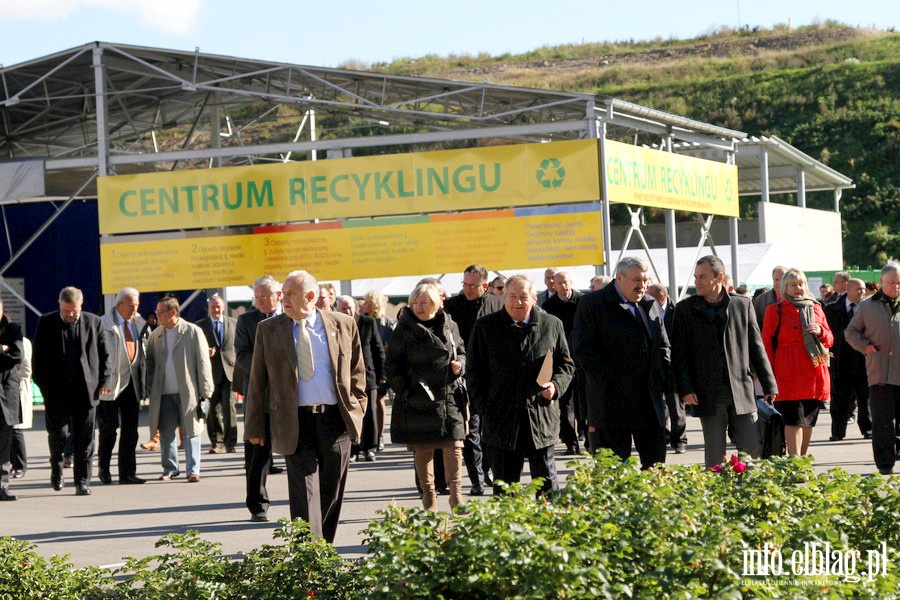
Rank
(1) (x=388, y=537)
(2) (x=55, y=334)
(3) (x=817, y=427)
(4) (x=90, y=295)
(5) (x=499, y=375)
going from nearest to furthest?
(1) (x=388, y=537), (5) (x=499, y=375), (2) (x=55, y=334), (3) (x=817, y=427), (4) (x=90, y=295)

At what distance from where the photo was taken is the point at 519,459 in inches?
349

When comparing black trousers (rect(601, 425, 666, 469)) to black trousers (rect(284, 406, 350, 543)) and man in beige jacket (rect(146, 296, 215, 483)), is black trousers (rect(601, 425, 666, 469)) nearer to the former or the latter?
black trousers (rect(284, 406, 350, 543))

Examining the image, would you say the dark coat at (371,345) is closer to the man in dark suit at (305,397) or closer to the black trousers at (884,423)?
the black trousers at (884,423)

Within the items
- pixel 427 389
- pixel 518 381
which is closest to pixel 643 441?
pixel 518 381

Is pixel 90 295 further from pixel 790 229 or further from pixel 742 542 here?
pixel 742 542

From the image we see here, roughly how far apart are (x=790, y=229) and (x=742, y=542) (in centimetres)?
3108

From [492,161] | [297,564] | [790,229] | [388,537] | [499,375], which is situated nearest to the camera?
[388,537]

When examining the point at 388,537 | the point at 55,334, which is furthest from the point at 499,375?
the point at 55,334

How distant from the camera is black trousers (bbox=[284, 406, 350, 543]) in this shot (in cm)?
823

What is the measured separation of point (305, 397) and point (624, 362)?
7.07 ft

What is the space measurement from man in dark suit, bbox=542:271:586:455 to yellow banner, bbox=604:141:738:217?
20.2 feet

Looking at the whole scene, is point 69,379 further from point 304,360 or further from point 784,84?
point 784,84

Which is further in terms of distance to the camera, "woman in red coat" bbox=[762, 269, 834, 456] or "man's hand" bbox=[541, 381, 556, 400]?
"woman in red coat" bbox=[762, 269, 834, 456]

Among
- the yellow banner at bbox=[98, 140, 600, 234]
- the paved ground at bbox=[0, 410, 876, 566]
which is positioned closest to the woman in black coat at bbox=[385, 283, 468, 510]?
the paved ground at bbox=[0, 410, 876, 566]
